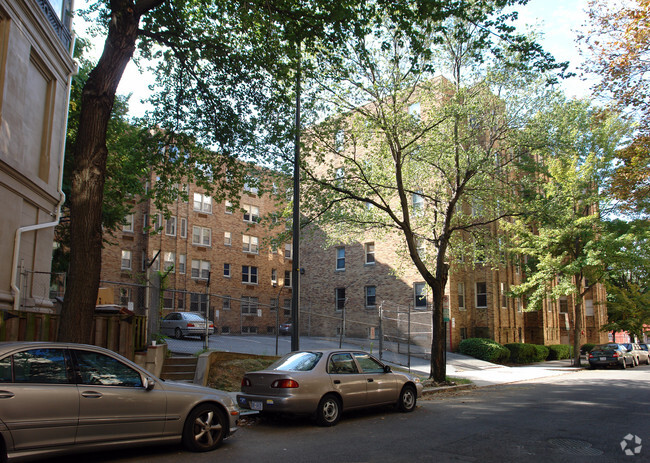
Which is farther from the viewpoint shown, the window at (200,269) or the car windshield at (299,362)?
the window at (200,269)

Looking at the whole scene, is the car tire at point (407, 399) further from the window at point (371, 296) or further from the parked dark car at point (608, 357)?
the window at point (371, 296)

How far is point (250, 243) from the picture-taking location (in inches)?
1617

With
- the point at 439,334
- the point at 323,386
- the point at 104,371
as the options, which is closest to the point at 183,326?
the point at 439,334

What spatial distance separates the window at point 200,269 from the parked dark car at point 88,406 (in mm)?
30299

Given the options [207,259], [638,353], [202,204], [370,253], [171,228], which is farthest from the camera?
[202,204]

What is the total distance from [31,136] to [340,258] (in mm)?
26034

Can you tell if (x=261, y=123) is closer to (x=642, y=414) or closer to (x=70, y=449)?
(x=70, y=449)

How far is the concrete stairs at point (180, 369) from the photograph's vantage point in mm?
12672

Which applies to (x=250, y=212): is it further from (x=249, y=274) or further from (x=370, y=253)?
(x=370, y=253)

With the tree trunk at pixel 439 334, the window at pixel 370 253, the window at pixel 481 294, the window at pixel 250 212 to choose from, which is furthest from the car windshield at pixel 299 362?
the window at pixel 250 212

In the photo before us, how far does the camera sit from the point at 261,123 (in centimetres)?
1336

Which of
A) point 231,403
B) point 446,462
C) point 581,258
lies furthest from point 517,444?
point 581,258

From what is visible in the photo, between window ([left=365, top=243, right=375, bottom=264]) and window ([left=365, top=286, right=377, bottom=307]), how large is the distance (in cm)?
176

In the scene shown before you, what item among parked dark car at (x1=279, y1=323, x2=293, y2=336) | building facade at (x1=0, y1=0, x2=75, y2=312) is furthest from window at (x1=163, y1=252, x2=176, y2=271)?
building facade at (x1=0, y1=0, x2=75, y2=312)
